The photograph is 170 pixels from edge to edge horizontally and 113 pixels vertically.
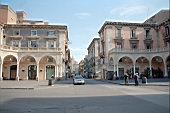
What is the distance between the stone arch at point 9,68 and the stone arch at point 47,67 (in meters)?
5.99

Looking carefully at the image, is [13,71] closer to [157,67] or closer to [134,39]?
[134,39]

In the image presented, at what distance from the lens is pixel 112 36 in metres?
58.7

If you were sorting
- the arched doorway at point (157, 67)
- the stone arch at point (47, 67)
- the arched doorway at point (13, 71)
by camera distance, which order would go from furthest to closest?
the arched doorway at point (157, 67)
the stone arch at point (47, 67)
the arched doorway at point (13, 71)

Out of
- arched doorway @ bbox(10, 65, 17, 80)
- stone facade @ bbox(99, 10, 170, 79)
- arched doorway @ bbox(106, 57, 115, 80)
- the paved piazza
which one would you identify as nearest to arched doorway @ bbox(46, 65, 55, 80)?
arched doorway @ bbox(10, 65, 17, 80)

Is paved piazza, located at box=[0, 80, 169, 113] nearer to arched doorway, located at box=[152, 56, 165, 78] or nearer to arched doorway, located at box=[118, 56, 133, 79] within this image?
arched doorway, located at box=[118, 56, 133, 79]

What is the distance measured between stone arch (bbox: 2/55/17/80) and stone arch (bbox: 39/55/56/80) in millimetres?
5990

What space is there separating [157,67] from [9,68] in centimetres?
3618

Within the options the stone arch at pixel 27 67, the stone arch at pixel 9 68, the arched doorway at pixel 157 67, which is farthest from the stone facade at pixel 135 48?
the stone arch at pixel 9 68

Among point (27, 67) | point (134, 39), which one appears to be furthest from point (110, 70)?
point (27, 67)

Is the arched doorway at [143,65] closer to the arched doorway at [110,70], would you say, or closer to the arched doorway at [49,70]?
the arched doorway at [110,70]

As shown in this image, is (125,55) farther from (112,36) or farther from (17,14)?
(17,14)

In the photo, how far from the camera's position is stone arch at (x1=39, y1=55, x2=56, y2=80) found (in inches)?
2149

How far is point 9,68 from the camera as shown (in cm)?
5419

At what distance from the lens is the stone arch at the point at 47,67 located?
179 ft
